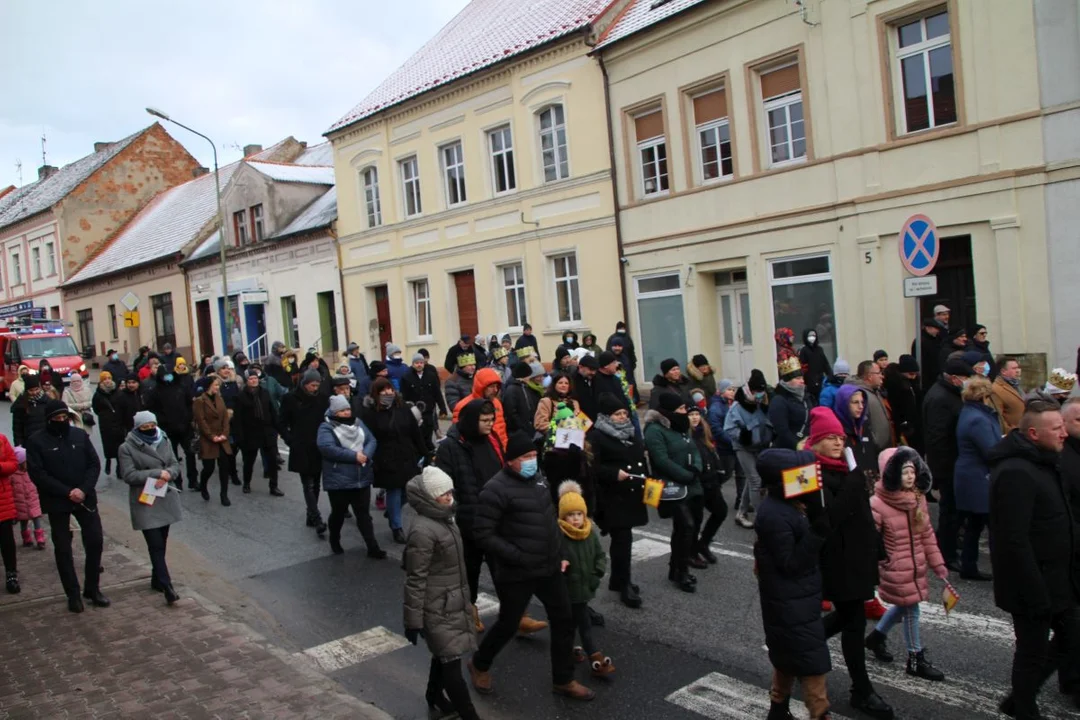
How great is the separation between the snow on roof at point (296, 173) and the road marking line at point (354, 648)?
1092 inches

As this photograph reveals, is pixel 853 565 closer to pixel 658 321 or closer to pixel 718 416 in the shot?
pixel 718 416

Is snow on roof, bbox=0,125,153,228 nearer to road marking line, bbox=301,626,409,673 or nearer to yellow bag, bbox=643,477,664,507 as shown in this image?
road marking line, bbox=301,626,409,673

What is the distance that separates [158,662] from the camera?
21.4 ft

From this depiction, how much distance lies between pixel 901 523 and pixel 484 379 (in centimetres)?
390

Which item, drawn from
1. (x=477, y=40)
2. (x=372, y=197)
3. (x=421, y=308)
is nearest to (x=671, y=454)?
(x=421, y=308)

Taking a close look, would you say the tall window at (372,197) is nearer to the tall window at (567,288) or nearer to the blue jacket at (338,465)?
the tall window at (567,288)

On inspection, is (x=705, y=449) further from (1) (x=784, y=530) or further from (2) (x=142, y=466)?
(2) (x=142, y=466)

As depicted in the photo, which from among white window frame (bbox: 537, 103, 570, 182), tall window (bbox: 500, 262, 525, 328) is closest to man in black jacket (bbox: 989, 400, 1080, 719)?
white window frame (bbox: 537, 103, 570, 182)

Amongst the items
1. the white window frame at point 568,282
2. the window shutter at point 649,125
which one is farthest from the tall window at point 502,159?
the window shutter at point 649,125

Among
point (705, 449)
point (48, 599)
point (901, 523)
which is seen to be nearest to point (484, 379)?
point (705, 449)

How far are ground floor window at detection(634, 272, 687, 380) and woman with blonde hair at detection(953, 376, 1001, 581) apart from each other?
11.7 meters

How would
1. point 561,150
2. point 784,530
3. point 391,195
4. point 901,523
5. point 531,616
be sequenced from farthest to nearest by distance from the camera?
point 391,195 → point 561,150 → point 531,616 → point 901,523 → point 784,530

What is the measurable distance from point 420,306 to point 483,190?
4.62 metres

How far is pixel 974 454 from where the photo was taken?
7277 millimetres
